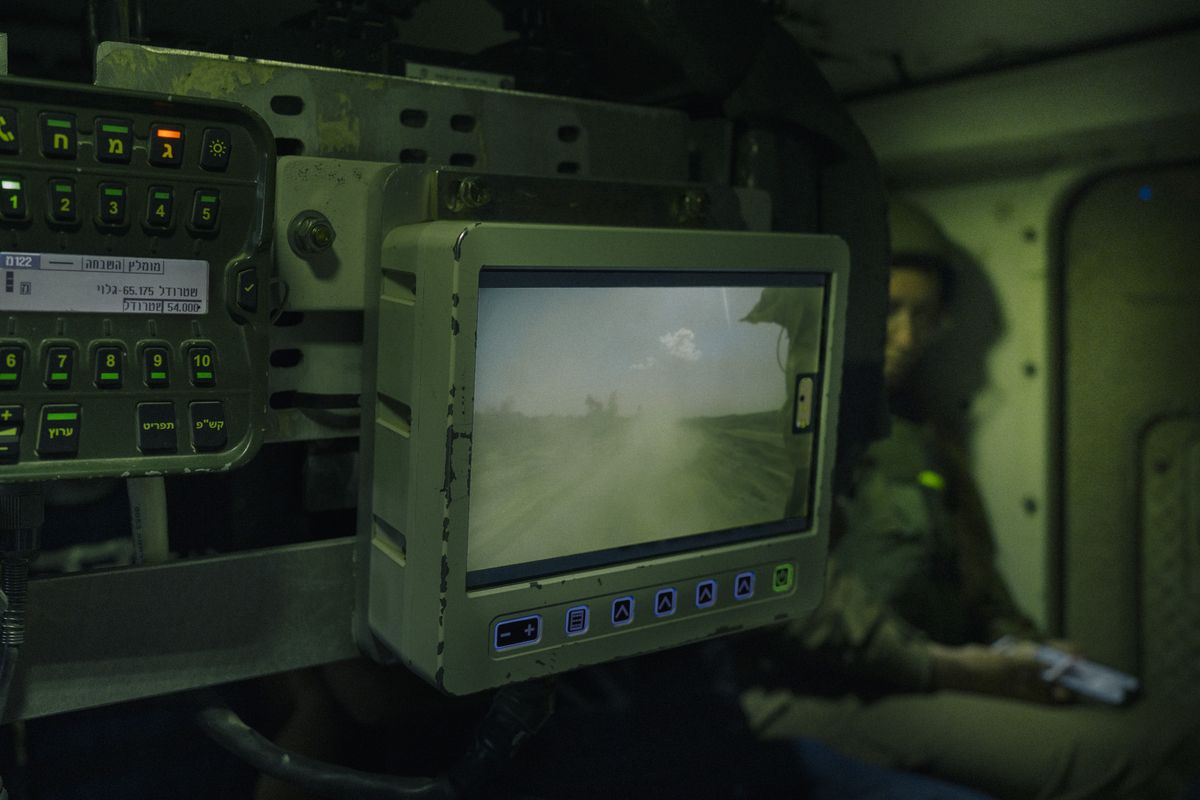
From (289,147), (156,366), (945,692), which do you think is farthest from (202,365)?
(945,692)

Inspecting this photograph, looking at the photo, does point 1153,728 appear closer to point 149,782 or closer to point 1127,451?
point 1127,451

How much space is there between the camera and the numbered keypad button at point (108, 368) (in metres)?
0.86

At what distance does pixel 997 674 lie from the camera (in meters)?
2.68

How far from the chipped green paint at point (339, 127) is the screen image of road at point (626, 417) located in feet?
0.90

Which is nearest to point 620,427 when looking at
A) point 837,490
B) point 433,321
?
point 433,321

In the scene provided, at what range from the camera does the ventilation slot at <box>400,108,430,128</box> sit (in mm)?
1120

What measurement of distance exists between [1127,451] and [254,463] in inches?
91.0

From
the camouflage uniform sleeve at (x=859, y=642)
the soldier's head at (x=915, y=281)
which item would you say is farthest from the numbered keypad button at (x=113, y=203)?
the soldier's head at (x=915, y=281)

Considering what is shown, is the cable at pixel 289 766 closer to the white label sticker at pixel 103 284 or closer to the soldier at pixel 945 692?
the white label sticker at pixel 103 284

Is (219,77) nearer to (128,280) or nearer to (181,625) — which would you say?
(128,280)

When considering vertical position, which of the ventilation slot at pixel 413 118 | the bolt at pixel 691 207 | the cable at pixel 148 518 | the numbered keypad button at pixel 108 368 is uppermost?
the ventilation slot at pixel 413 118

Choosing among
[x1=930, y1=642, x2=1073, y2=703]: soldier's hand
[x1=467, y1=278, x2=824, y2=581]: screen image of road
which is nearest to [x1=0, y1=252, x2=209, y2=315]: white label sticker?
[x1=467, y1=278, x2=824, y2=581]: screen image of road

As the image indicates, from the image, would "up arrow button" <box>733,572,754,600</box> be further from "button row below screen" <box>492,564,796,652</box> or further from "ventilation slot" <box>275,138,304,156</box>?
"ventilation slot" <box>275,138,304,156</box>

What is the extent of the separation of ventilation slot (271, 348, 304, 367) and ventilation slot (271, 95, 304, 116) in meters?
0.25
